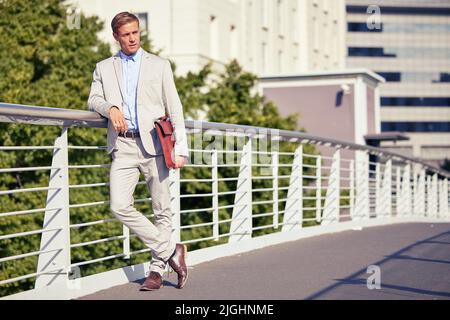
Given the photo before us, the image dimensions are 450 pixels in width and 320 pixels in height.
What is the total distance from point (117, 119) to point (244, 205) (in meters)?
4.35

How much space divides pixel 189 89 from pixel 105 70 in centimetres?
2889

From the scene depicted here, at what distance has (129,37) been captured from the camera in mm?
7051

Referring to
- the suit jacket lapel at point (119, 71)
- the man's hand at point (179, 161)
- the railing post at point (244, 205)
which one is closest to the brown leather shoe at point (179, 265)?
the man's hand at point (179, 161)

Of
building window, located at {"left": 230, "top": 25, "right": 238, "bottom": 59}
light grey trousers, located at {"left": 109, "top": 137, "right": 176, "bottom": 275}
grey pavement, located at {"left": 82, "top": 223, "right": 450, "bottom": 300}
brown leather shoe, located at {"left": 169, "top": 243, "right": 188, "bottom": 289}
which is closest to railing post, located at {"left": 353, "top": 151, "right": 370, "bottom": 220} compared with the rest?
grey pavement, located at {"left": 82, "top": 223, "right": 450, "bottom": 300}

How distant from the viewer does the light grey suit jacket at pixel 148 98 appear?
7.11m

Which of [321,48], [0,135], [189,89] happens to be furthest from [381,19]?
[0,135]

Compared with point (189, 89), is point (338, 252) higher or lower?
lower

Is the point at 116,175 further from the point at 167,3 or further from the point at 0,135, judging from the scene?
the point at 167,3

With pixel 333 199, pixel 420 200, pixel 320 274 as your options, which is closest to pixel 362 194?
pixel 333 199

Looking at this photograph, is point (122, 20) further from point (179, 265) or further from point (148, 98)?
point (179, 265)

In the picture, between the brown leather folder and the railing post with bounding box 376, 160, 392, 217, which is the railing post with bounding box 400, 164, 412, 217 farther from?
the brown leather folder

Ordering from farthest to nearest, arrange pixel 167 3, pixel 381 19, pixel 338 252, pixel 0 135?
pixel 381 19, pixel 167 3, pixel 0 135, pixel 338 252

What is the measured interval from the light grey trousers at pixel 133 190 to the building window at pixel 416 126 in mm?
111824
